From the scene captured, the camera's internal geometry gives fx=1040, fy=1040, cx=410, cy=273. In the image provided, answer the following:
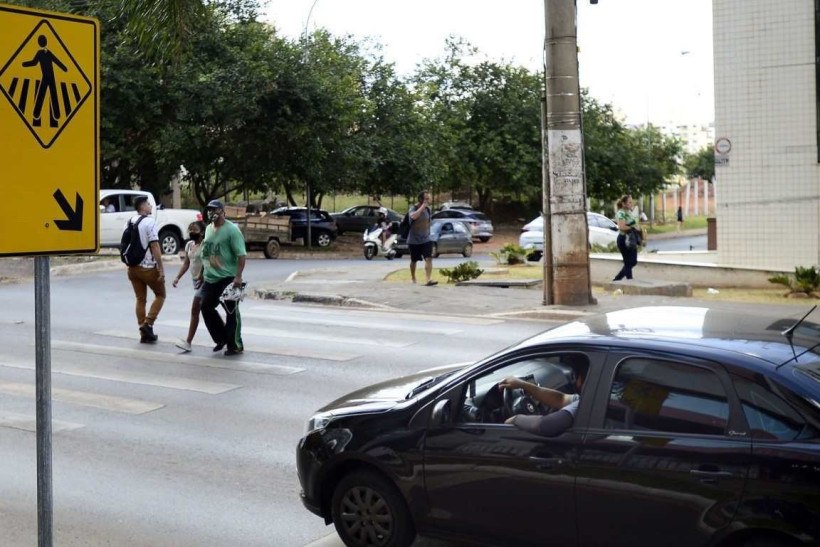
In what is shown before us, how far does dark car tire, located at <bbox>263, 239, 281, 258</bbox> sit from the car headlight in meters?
27.7

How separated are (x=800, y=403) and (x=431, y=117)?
4276 centimetres

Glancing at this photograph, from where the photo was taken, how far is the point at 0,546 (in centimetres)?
631

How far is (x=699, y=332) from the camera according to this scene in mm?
5402

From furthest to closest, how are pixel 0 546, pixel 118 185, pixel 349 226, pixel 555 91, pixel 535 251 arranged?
pixel 349 226
pixel 118 185
pixel 535 251
pixel 555 91
pixel 0 546

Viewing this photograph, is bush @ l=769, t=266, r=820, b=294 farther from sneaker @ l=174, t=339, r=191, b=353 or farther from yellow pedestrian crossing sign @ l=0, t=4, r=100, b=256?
yellow pedestrian crossing sign @ l=0, t=4, r=100, b=256

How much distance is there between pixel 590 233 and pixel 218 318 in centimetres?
2265

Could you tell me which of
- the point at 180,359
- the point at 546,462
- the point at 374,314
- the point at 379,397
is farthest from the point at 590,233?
the point at 546,462

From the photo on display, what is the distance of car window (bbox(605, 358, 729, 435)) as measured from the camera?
4984 mm

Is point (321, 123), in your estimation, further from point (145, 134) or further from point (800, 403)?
point (800, 403)

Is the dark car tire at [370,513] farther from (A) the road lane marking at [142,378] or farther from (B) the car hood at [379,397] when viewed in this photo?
(A) the road lane marking at [142,378]

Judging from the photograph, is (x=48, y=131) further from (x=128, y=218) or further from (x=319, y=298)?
(x=128, y=218)

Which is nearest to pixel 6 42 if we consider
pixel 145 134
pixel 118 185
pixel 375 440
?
pixel 375 440

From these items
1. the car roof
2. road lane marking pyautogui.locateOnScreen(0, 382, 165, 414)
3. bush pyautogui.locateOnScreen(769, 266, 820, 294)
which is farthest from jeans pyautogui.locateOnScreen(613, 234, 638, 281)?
the car roof

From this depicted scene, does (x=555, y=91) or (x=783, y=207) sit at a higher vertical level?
(x=555, y=91)
